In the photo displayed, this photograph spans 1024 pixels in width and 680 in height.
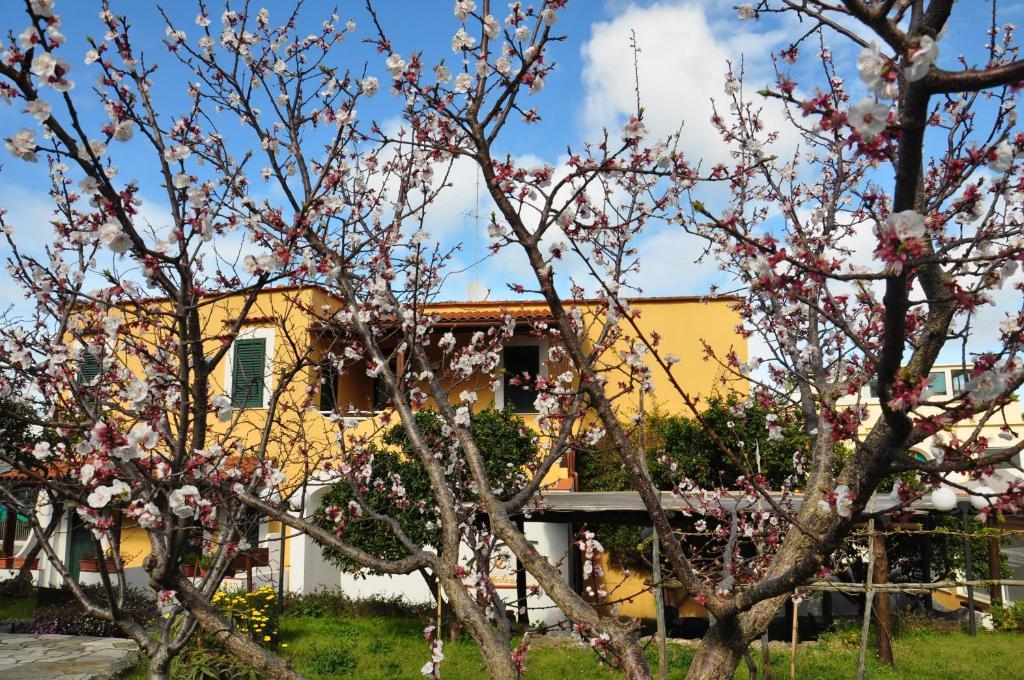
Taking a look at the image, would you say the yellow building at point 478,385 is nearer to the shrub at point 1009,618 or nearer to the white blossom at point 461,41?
the shrub at point 1009,618

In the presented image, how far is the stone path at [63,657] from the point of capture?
314 inches

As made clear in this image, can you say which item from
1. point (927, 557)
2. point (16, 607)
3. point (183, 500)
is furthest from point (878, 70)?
point (16, 607)

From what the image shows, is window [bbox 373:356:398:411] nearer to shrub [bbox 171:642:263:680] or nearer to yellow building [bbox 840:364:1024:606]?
yellow building [bbox 840:364:1024:606]

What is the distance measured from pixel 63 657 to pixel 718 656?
9.23m

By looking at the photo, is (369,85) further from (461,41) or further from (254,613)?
(254,613)

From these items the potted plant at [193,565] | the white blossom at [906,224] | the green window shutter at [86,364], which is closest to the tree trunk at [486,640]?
the potted plant at [193,565]

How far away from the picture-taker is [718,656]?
2631 millimetres

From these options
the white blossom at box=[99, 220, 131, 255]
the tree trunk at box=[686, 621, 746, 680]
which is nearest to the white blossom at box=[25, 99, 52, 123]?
→ the white blossom at box=[99, 220, 131, 255]

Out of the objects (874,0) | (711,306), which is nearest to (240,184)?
(874,0)

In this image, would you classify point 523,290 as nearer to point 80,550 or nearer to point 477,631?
point 477,631

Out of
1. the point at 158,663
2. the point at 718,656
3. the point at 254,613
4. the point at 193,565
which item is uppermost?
the point at 718,656

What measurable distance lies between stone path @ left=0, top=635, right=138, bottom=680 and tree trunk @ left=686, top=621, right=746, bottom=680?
7.74 metres

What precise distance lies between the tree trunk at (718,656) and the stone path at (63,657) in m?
7.74

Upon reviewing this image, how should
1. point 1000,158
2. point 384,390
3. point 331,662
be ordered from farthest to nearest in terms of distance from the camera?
point 331,662, point 384,390, point 1000,158
